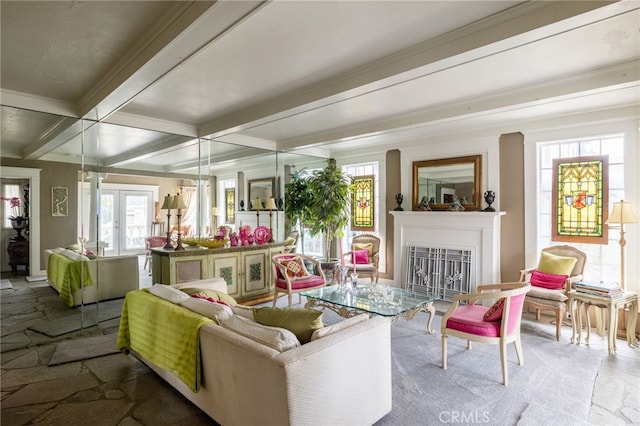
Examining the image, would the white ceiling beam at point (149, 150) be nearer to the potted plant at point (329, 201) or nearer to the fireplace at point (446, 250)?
the potted plant at point (329, 201)

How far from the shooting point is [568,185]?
4.23 m

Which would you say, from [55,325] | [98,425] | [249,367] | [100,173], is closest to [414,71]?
[249,367]

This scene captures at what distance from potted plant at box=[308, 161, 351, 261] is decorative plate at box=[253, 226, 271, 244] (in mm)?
1012

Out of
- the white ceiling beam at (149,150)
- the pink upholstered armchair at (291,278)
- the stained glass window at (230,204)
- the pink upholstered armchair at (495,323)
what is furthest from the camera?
the stained glass window at (230,204)

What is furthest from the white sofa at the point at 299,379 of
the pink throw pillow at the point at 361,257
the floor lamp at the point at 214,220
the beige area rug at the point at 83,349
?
the pink throw pillow at the point at 361,257

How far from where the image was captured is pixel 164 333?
2365 millimetres

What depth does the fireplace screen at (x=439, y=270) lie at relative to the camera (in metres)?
4.96

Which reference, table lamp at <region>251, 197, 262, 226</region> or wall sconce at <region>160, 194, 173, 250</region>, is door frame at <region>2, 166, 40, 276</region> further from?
table lamp at <region>251, 197, 262, 226</region>

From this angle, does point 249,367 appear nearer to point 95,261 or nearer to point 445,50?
point 445,50

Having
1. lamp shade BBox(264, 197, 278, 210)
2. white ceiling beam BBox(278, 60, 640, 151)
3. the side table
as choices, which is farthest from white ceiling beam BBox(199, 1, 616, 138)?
the side table

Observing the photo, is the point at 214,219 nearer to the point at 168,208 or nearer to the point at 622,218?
the point at 168,208

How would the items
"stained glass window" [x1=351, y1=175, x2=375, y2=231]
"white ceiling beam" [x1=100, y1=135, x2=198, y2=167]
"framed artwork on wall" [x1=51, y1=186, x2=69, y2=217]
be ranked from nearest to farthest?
"framed artwork on wall" [x1=51, y1=186, x2=69, y2=217] → "white ceiling beam" [x1=100, y1=135, x2=198, y2=167] → "stained glass window" [x1=351, y1=175, x2=375, y2=231]

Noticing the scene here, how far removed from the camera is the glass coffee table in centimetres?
320

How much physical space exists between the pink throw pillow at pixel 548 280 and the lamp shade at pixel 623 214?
80cm
